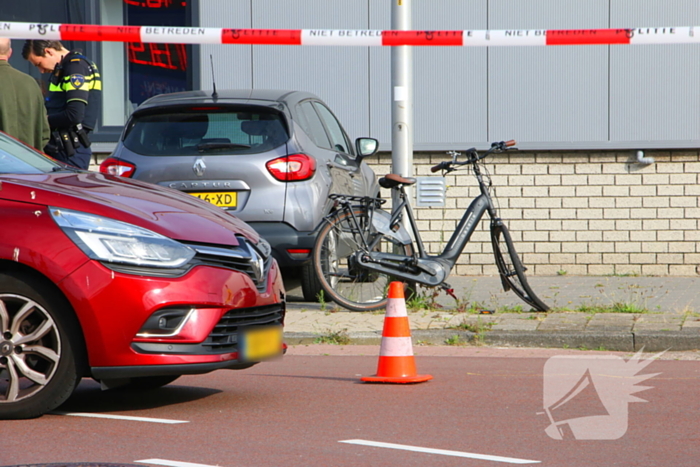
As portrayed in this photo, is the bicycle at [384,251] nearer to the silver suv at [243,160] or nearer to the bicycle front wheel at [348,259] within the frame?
the bicycle front wheel at [348,259]

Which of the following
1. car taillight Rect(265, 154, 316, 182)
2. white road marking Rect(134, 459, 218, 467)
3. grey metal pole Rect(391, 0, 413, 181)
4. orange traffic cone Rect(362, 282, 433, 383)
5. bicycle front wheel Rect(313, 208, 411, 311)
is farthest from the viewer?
grey metal pole Rect(391, 0, 413, 181)

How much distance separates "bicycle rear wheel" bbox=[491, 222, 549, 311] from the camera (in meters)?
8.72

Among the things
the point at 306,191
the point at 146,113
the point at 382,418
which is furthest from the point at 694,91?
the point at 382,418

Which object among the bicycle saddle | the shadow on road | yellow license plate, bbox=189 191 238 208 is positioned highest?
the bicycle saddle

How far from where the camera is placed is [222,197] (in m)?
8.80

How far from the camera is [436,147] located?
1202cm

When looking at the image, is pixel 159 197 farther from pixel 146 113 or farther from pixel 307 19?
pixel 307 19

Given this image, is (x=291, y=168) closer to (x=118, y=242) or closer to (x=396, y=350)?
(x=396, y=350)

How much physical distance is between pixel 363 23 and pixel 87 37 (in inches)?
146

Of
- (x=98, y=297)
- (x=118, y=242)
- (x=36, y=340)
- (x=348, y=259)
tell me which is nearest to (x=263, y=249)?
(x=118, y=242)

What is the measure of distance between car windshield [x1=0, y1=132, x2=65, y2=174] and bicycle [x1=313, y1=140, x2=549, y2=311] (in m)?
3.04

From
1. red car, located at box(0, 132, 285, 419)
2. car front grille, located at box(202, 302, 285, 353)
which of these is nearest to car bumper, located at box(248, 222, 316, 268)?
car front grille, located at box(202, 302, 285, 353)

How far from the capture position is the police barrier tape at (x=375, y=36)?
9.03 metres

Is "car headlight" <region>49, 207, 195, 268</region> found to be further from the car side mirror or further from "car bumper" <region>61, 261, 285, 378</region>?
the car side mirror
